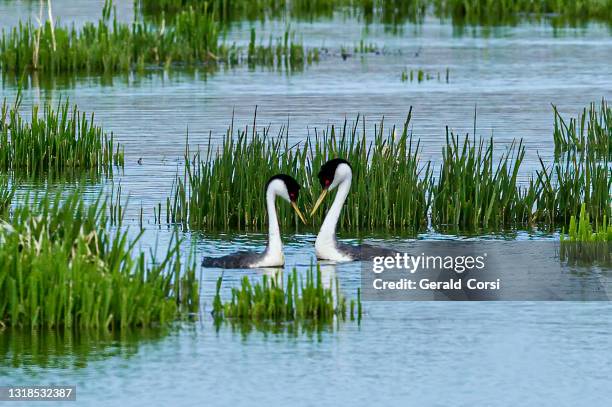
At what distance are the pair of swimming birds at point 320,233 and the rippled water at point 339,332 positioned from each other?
18 centimetres

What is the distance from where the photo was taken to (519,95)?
2636 cm

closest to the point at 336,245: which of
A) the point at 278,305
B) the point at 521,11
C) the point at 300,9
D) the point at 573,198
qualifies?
the point at 278,305

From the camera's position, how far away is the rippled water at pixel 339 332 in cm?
912

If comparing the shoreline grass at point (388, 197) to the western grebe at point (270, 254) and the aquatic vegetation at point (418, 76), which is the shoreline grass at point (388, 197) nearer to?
the western grebe at point (270, 254)

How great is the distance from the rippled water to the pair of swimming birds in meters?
0.18

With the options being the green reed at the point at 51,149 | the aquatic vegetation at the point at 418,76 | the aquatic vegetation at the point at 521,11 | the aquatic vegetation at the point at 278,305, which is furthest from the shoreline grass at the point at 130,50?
the aquatic vegetation at the point at 278,305

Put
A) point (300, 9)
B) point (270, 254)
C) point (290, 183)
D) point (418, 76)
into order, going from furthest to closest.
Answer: point (300, 9), point (418, 76), point (290, 183), point (270, 254)

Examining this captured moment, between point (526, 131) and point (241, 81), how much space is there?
8.01 meters

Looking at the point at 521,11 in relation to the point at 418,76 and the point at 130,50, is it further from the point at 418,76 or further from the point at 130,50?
the point at 130,50

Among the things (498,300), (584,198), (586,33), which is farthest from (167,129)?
(586,33)

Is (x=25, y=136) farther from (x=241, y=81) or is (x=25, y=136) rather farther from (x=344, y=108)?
(x=241, y=81)

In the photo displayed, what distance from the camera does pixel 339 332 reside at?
10367 mm

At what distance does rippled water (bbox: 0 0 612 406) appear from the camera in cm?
912

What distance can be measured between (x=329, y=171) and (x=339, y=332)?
10.1ft
